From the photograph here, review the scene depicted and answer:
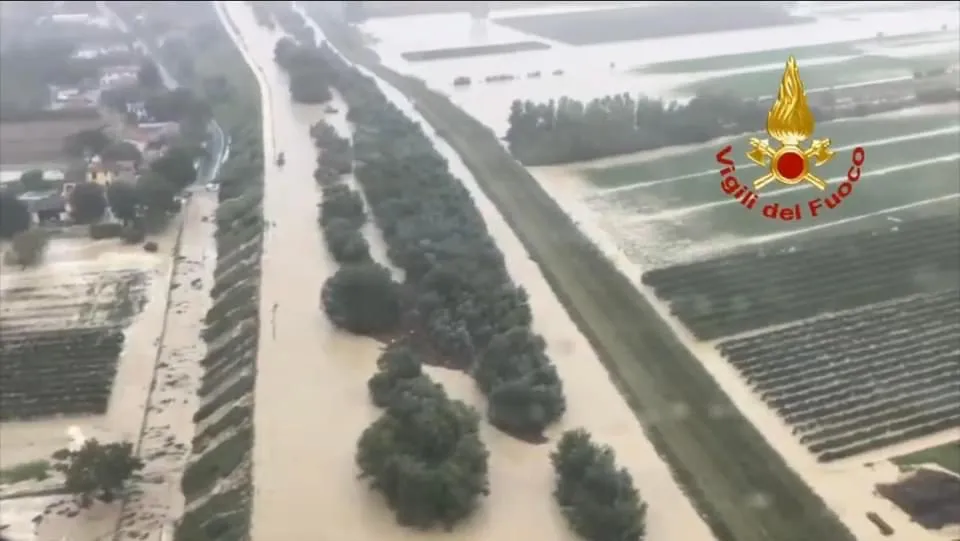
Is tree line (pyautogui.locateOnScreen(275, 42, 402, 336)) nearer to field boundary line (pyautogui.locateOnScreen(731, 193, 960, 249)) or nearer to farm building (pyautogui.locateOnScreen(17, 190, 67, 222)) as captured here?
farm building (pyautogui.locateOnScreen(17, 190, 67, 222))

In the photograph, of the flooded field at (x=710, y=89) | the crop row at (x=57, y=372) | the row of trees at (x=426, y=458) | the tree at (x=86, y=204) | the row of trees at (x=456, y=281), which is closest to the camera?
the row of trees at (x=426, y=458)

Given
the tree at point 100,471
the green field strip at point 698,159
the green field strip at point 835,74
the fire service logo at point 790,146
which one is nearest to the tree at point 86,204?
the tree at point 100,471

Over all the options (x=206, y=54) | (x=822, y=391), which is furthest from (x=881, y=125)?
(x=206, y=54)

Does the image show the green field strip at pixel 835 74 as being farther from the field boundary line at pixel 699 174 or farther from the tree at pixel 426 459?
the tree at pixel 426 459

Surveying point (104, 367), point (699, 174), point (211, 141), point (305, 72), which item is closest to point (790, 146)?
point (104, 367)

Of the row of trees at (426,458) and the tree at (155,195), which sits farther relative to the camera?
the tree at (155,195)

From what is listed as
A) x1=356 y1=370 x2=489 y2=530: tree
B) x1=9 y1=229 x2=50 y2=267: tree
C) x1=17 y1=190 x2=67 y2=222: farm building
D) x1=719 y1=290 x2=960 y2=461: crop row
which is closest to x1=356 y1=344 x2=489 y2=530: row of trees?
x1=356 y1=370 x2=489 y2=530: tree
